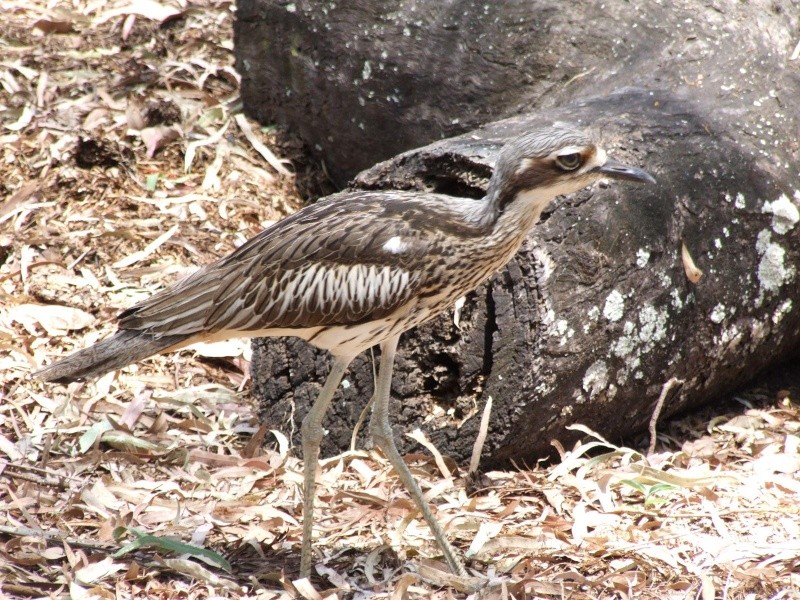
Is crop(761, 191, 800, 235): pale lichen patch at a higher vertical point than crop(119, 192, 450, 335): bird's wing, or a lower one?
higher

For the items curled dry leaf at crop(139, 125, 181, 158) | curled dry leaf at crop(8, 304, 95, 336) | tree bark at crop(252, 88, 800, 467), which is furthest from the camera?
curled dry leaf at crop(139, 125, 181, 158)

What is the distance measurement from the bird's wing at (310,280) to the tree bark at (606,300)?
474mm

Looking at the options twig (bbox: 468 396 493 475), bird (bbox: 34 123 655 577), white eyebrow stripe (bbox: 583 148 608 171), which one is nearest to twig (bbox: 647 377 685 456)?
twig (bbox: 468 396 493 475)

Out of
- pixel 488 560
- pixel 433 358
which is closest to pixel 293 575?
pixel 488 560

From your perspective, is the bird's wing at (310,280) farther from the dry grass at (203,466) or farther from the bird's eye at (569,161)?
the dry grass at (203,466)

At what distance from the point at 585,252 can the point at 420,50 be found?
1725 millimetres

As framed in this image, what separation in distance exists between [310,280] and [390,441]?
0.70 meters

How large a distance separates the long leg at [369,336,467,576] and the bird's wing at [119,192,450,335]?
0.28 m

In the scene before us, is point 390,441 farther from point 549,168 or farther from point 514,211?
point 549,168

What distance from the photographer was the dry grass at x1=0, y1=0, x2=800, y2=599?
12.2 feet

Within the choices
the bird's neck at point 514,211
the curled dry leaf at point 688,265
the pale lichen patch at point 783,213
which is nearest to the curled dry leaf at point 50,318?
the bird's neck at point 514,211

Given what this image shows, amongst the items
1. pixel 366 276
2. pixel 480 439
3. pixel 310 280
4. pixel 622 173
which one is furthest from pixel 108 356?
pixel 622 173

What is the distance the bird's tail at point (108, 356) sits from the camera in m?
3.74

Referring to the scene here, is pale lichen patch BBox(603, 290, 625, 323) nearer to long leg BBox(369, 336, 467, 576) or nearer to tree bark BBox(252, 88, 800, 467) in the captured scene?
tree bark BBox(252, 88, 800, 467)
